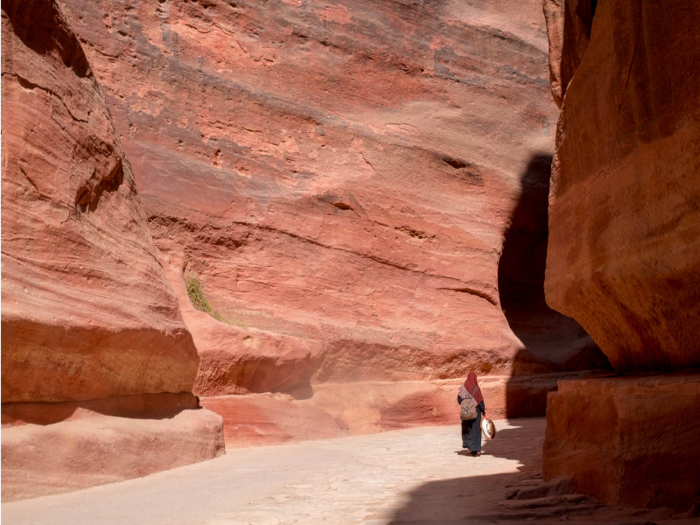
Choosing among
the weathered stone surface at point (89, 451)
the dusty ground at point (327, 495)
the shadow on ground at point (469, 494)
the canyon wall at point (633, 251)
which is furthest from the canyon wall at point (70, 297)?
the canyon wall at point (633, 251)

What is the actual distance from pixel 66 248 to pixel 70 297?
0.45 m

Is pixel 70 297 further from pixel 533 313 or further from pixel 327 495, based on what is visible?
pixel 533 313

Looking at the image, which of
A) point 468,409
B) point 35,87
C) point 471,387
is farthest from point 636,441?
point 35,87

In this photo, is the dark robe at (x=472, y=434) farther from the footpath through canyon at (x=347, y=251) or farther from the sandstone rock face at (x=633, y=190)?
the sandstone rock face at (x=633, y=190)

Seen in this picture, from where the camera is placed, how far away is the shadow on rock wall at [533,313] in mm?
13188

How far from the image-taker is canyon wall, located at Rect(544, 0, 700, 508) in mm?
3367

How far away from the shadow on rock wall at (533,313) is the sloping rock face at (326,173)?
0.36 feet

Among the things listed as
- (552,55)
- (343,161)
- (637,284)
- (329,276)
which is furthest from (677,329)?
(343,161)

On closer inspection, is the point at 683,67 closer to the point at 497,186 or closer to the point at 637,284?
the point at 637,284

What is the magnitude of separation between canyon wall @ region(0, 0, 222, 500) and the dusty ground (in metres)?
0.36

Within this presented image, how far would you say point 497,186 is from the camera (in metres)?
15.0

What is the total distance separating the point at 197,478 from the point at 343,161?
8774 millimetres

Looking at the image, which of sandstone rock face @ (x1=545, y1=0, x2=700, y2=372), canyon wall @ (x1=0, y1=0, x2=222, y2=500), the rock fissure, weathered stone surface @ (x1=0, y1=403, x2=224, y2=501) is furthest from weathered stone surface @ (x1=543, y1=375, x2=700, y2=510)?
the rock fissure

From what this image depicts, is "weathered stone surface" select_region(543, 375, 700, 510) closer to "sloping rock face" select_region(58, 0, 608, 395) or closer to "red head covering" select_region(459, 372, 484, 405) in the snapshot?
"red head covering" select_region(459, 372, 484, 405)
